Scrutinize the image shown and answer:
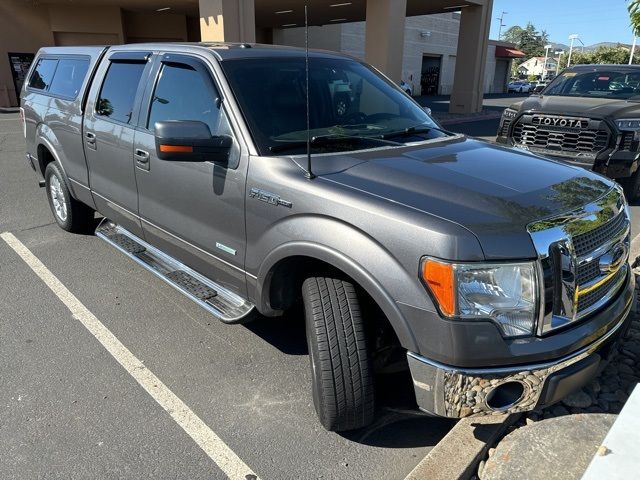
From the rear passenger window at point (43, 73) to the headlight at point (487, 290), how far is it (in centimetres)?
508

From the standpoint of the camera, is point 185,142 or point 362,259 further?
point 185,142

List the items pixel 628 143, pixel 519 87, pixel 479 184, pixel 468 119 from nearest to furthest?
pixel 479 184 < pixel 628 143 < pixel 468 119 < pixel 519 87

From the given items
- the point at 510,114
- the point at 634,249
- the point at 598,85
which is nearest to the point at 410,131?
the point at 634,249

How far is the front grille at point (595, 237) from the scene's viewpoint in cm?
222

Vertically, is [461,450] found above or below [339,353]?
below

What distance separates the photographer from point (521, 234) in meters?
2.05

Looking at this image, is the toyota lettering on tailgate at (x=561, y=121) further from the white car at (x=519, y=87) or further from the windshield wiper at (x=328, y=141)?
the white car at (x=519, y=87)

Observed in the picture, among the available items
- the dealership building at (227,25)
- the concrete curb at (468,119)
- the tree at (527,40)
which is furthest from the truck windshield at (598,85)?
the tree at (527,40)

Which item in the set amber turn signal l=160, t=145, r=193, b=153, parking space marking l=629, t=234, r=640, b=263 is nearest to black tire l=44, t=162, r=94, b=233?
amber turn signal l=160, t=145, r=193, b=153

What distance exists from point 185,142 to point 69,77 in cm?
303

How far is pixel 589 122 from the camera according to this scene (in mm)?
6484

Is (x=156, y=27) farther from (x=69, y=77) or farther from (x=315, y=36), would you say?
(x=69, y=77)

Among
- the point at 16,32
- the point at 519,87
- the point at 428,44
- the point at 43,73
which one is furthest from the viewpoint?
the point at 519,87

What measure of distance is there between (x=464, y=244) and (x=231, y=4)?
41.4 ft
